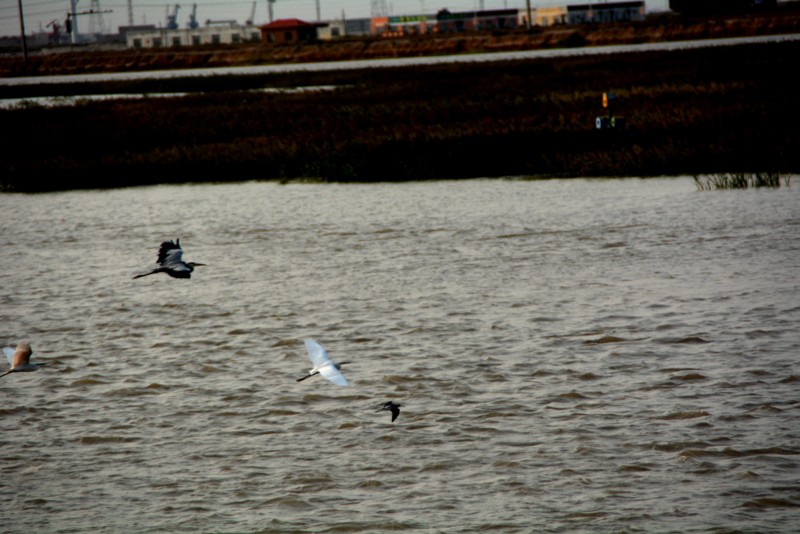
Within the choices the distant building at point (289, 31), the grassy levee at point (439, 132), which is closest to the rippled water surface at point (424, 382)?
A: the grassy levee at point (439, 132)

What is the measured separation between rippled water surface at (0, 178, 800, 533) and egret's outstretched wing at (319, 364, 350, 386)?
3.33 ft

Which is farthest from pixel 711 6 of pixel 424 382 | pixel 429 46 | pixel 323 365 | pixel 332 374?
pixel 332 374

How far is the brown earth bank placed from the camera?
338 ft

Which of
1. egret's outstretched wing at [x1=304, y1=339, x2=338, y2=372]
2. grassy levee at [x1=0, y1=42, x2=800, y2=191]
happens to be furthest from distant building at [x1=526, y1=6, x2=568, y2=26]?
egret's outstretched wing at [x1=304, y1=339, x2=338, y2=372]

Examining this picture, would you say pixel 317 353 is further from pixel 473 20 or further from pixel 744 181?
pixel 473 20

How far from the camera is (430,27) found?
193625 millimetres

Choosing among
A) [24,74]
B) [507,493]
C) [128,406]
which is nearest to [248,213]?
[128,406]

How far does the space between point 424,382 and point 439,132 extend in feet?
66.8

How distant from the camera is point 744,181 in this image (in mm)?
22953

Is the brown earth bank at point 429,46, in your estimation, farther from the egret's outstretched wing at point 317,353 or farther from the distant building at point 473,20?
the egret's outstretched wing at point 317,353

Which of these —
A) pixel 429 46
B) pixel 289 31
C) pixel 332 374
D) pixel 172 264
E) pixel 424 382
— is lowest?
pixel 424 382

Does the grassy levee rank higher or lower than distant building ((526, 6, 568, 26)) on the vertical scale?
lower

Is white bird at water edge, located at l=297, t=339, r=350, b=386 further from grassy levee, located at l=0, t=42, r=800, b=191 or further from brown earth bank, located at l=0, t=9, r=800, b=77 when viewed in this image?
brown earth bank, located at l=0, t=9, r=800, b=77

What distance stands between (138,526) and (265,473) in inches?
45.9
